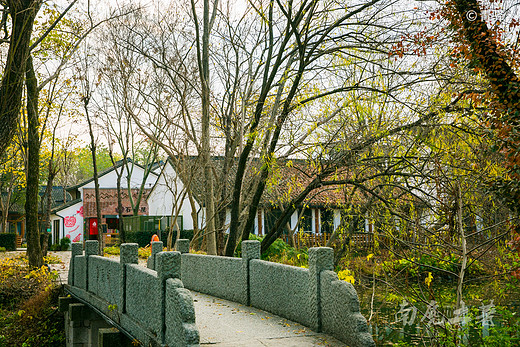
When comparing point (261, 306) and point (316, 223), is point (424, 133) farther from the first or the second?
point (316, 223)

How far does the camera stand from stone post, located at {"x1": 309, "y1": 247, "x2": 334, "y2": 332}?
26.5 feet

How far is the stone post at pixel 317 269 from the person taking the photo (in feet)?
26.5

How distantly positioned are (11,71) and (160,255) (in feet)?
17.7

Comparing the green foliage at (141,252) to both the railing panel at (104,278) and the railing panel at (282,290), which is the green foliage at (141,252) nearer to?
the railing panel at (104,278)

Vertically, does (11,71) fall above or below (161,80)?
below

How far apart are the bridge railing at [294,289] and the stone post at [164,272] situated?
2087 millimetres

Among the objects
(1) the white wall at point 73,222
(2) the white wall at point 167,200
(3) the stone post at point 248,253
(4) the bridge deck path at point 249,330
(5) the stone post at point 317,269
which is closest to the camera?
(4) the bridge deck path at point 249,330

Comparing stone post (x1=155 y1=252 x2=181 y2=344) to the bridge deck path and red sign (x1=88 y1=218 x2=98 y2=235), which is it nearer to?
the bridge deck path

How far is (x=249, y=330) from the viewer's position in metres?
8.48

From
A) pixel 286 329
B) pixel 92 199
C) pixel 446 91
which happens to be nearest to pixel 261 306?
pixel 286 329

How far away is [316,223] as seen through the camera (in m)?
30.5
